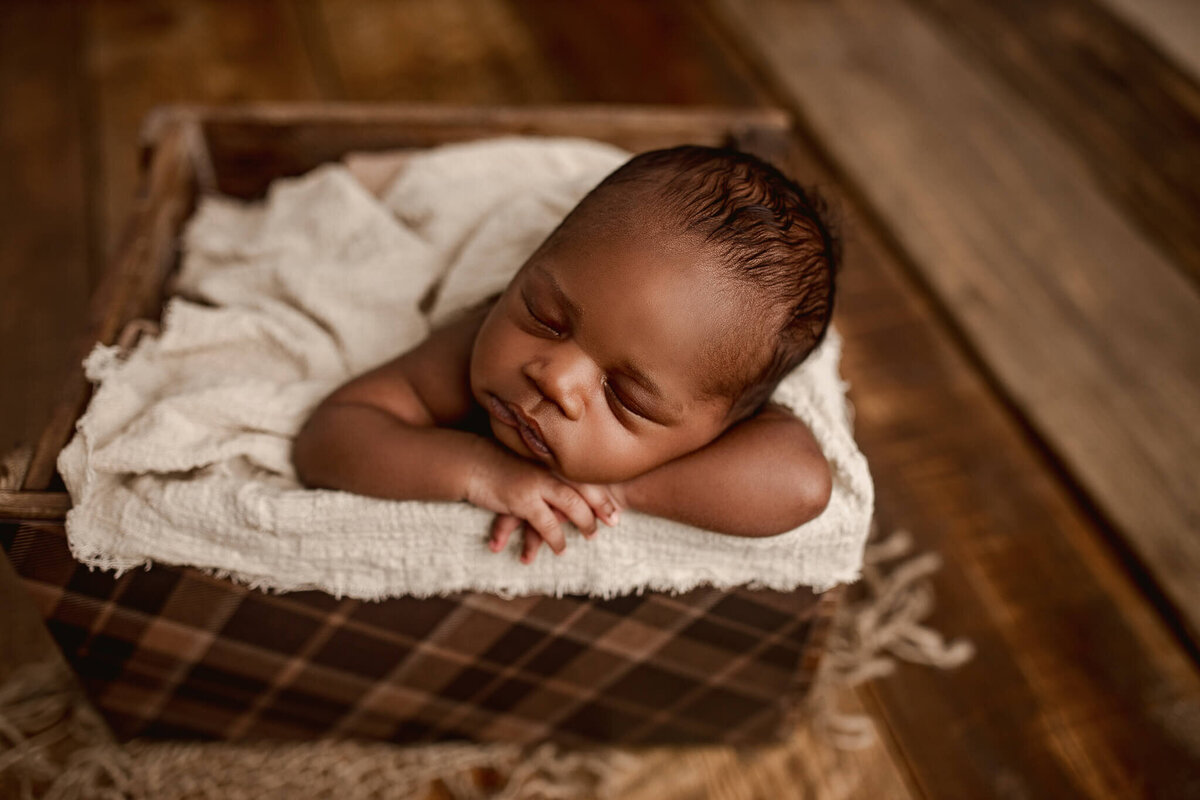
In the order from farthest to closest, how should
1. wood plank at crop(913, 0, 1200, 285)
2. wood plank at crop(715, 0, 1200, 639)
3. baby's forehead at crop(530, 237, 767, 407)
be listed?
wood plank at crop(913, 0, 1200, 285), wood plank at crop(715, 0, 1200, 639), baby's forehead at crop(530, 237, 767, 407)

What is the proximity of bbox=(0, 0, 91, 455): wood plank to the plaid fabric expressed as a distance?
43 centimetres

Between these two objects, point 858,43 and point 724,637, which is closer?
point 724,637

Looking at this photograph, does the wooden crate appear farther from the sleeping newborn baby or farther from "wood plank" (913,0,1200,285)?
"wood plank" (913,0,1200,285)

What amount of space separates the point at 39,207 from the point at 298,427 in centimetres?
96

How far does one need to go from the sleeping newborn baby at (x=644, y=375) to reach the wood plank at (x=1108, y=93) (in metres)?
1.12

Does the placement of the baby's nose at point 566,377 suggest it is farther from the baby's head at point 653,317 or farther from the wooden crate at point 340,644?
the wooden crate at point 340,644

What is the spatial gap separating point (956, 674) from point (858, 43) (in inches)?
51.4

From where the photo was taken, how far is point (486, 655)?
784 millimetres

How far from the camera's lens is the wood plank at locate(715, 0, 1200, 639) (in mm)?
1218

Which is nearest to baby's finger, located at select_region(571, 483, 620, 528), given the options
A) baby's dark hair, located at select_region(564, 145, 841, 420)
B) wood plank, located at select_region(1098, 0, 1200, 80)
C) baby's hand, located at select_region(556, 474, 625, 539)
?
baby's hand, located at select_region(556, 474, 625, 539)

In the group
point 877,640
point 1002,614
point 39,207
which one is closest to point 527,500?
point 877,640

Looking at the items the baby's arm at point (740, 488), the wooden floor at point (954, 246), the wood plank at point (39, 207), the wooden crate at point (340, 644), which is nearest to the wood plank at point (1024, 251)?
the wooden floor at point (954, 246)

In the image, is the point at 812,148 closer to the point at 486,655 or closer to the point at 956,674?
the point at 956,674

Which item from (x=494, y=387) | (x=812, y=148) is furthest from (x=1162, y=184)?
(x=494, y=387)
